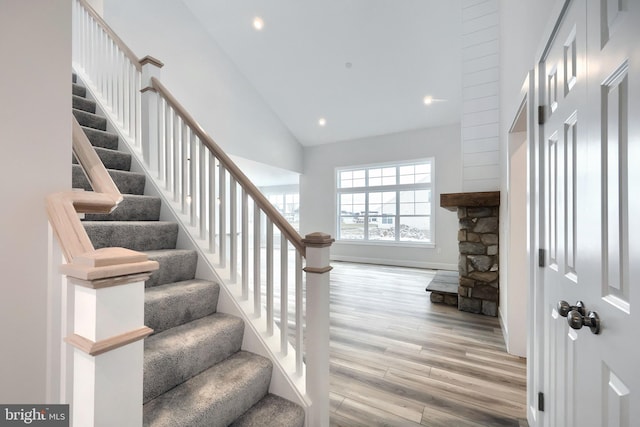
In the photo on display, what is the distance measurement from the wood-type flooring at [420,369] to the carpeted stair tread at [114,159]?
7.95 ft

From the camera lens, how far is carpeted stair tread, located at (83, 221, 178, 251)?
5.45ft

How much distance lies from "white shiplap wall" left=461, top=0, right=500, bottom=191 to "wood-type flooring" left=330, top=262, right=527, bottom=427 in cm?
165

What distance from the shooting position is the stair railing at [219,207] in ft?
4.83

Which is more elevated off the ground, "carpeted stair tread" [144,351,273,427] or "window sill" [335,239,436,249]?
"window sill" [335,239,436,249]

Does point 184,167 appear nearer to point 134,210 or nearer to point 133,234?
point 134,210

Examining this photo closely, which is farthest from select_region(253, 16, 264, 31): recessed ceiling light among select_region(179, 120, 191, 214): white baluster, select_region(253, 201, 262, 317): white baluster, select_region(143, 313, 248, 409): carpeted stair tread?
select_region(143, 313, 248, 409): carpeted stair tread

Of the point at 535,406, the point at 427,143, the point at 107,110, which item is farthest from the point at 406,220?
the point at 107,110

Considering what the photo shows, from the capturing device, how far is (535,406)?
4.89 feet

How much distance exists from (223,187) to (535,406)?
86.4 inches

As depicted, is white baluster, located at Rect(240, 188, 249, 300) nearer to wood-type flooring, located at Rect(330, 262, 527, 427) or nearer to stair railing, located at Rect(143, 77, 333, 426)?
stair railing, located at Rect(143, 77, 333, 426)

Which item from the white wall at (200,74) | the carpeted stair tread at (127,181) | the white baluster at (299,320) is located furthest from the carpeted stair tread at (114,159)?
the white wall at (200,74)

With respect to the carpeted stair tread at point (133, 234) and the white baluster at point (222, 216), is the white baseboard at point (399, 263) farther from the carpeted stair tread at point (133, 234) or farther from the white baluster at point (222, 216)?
the carpeted stair tread at point (133, 234)

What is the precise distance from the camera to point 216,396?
1.27 meters

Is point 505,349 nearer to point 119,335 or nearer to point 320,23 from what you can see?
point 119,335
